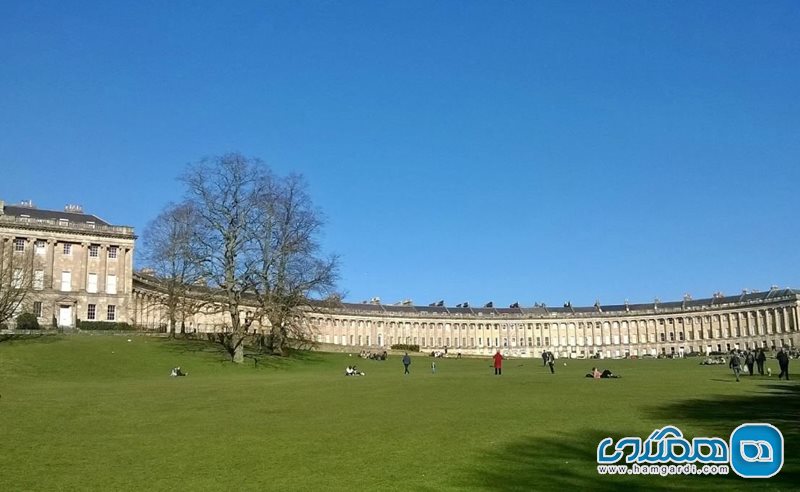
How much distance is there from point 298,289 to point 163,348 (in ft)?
Result: 45.5

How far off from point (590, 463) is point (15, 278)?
72419 millimetres

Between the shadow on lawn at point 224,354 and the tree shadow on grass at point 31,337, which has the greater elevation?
the tree shadow on grass at point 31,337

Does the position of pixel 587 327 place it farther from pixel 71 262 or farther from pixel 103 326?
pixel 103 326

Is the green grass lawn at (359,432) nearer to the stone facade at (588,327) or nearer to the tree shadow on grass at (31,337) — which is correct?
the tree shadow on grass at (31,337)

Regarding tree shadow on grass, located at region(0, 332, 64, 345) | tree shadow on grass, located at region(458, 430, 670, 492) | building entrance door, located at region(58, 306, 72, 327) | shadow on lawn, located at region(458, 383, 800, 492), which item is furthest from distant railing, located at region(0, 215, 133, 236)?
tree shadow on grass, located at region(458, 430, 670, 492)

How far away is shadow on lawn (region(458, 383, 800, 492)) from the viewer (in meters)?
12.2

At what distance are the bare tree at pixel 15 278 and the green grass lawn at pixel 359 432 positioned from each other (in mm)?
33293

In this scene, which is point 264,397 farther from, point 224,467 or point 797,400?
point 797,400

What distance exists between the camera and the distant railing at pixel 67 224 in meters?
88.1

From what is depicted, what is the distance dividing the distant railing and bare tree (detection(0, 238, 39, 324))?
8.44 ft

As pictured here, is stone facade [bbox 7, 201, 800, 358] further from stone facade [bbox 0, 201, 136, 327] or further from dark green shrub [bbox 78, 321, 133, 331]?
dark green shrub [bbox 78, 321, 133, 331]

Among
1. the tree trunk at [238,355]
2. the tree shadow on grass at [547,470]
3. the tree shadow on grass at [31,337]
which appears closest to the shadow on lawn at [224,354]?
the tree trunk at [238,355]

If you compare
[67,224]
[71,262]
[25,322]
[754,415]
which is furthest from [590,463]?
[67,224]

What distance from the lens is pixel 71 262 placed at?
9119 cm
